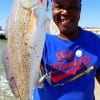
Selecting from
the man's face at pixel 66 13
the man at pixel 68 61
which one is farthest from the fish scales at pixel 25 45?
the man's face at pixel 66 13

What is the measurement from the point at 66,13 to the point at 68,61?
1.62 feet

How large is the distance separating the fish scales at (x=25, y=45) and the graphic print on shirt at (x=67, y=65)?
60 cm

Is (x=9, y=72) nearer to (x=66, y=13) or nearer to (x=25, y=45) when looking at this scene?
(x=25, y=45)

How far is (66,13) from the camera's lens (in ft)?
12.8

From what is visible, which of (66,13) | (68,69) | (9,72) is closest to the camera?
(9,72)

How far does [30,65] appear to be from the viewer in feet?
11.0

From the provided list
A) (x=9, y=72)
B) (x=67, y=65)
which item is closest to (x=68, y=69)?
(x=67, y=65)

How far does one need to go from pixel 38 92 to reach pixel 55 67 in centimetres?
32

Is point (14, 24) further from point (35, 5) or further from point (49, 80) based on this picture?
point (49, 80)

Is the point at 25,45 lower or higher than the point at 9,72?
higher

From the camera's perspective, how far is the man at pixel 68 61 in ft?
13.0

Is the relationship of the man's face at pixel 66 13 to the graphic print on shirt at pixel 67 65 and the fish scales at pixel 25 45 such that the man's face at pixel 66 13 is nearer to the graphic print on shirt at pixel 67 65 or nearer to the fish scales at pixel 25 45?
the graphic print on shirt at pixel 67 65

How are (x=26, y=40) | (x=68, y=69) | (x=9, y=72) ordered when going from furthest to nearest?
1. (x=68, y=69)
2. (x=9, y=72)
3. (x=26, y=40)

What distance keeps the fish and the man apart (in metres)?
0.53
